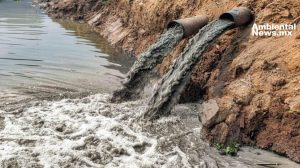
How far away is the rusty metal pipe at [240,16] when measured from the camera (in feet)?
27.9

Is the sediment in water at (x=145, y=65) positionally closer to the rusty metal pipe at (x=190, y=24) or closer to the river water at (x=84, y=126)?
the rusty metal pipe at (x=190, y=24)

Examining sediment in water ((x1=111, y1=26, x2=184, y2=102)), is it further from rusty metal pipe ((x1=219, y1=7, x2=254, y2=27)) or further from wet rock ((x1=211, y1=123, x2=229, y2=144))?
wet rock ((x1=211, y1=123, x2=229, y2=144))

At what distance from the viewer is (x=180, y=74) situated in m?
8.27

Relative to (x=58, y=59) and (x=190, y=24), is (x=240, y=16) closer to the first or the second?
(x=190, y=24)

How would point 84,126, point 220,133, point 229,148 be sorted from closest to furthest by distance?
point 229,148, point 220,133, point 84,126

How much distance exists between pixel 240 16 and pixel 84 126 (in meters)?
3.78

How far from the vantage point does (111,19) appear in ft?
65.3

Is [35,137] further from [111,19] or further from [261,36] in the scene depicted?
[111,19]

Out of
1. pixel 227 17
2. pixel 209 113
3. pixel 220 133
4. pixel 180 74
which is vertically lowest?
pixel 220 133

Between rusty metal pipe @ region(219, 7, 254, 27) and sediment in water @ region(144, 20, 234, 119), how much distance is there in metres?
0.12

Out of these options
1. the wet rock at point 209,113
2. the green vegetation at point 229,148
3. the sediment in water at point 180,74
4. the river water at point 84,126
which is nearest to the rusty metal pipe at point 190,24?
the sediment in water at point 180,74

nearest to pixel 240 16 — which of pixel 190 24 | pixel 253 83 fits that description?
pixel 190 24

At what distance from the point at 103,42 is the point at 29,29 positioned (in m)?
4.12

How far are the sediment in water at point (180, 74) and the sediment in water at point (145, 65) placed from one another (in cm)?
73
